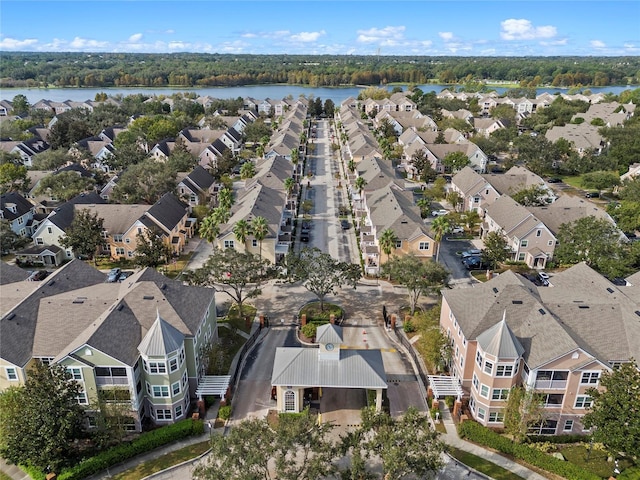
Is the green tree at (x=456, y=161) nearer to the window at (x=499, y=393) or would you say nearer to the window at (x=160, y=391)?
the window at (x=499, y=393)

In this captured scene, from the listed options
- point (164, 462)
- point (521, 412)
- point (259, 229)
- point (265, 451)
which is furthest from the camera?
point (259, 229)

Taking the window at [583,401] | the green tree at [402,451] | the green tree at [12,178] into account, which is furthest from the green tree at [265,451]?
the green tree at [12,178]

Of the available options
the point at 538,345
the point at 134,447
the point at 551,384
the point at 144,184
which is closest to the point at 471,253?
the point at 538,345

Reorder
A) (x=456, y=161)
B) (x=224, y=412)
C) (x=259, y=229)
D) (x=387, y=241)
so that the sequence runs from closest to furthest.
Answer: (x=224, y=412) < (x=387, y=241) < (x=259, y=229) < (x=456, y=161)

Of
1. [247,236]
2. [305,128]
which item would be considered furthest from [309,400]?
[305,128]

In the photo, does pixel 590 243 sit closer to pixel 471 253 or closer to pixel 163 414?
pixel 471 253

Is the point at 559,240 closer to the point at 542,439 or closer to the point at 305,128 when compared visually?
the point at 542,439
